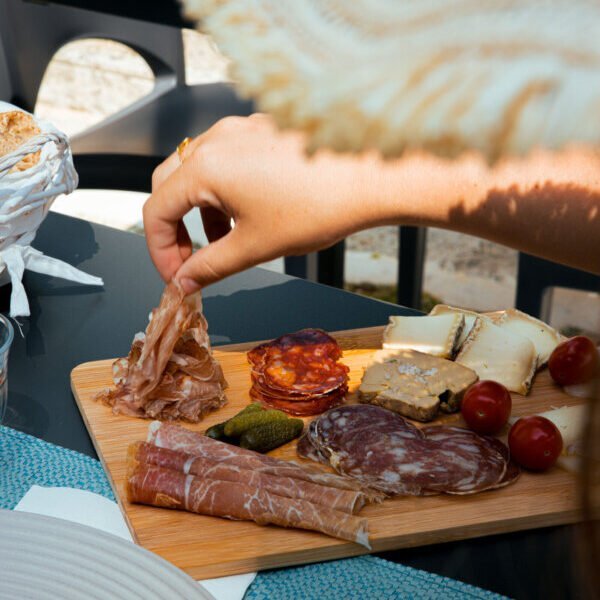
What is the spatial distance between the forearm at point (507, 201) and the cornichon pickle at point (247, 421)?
1.30 feet

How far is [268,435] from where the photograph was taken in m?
1.12

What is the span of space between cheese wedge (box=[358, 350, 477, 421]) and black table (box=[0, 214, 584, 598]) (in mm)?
193

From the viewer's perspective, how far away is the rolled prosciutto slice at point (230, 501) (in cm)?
97

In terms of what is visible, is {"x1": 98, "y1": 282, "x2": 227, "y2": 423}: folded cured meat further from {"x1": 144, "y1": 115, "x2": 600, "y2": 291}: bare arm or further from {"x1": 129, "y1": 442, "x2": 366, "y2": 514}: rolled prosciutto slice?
{"x1": 144, "y1": 115, "x2": 600, "y2": 291}: bare arm

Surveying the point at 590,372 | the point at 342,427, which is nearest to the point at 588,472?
the point at 590,372

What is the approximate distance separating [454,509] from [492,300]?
2594 mm

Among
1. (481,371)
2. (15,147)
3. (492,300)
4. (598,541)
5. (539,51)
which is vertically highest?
(539,51)

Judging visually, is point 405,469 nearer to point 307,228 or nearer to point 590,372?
point 307,228

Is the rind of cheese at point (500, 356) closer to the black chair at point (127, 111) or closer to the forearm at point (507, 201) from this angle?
the forearm at point (507, 201)

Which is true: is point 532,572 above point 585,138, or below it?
below

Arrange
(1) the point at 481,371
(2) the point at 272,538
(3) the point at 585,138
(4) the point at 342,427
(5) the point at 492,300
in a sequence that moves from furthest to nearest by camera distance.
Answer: (5) the point at 492,300 → (1) the point at 481,371 → (4) the point at 342,427 → (2) the point at 272,538 → (3) the point at 585,138

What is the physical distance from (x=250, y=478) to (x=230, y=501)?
0.04 metres

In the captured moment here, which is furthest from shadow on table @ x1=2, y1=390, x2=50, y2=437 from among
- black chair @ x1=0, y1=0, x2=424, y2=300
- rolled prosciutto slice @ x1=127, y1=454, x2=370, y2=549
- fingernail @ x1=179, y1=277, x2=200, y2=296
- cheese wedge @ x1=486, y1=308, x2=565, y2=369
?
black chair @ x1=0, y1=0, x2=424, y2=300

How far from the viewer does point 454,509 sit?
102 cm
